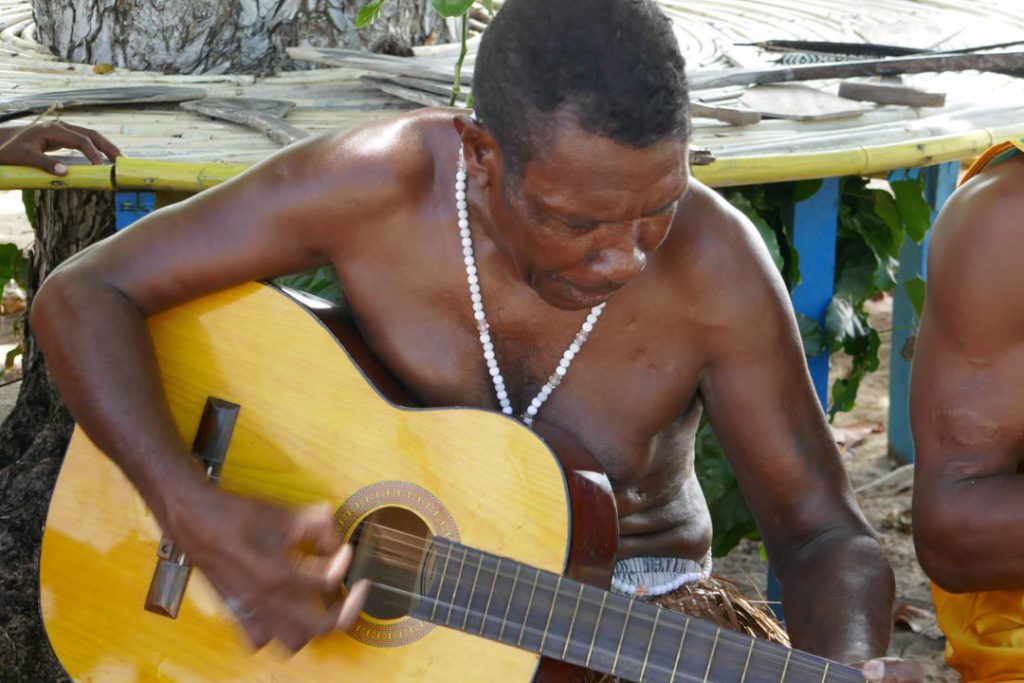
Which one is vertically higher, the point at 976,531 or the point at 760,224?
the point at 760,224

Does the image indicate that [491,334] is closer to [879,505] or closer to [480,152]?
[480,152]

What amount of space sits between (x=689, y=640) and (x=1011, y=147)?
84 centimetres

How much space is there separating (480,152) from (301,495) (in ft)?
1.79

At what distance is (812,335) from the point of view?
299 centimetres

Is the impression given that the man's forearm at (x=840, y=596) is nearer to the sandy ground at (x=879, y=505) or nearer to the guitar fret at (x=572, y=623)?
the guitar fret at (x=572, y=623)

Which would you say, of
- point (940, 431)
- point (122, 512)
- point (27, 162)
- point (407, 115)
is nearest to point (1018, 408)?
point (940, 431)

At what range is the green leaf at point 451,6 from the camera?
8.67 feet

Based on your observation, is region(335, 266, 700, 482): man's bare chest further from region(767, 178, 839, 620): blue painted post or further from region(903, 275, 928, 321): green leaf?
region(903, 275, 928, 321): green leaf

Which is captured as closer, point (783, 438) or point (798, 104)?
point (783, 438)

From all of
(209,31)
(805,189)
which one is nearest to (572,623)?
(805,189)

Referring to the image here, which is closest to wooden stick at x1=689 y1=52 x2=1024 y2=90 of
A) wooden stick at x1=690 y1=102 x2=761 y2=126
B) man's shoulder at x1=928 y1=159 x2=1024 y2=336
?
wooden stick at x1=690 y1=102 x2=761 y2=126

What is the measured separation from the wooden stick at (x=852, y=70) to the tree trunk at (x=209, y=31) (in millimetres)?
865

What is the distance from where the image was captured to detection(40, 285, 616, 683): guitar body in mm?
1856

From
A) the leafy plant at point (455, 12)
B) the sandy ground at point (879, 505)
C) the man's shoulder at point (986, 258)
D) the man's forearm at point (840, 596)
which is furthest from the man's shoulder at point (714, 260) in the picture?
the sandy ground at point (879, 505)
